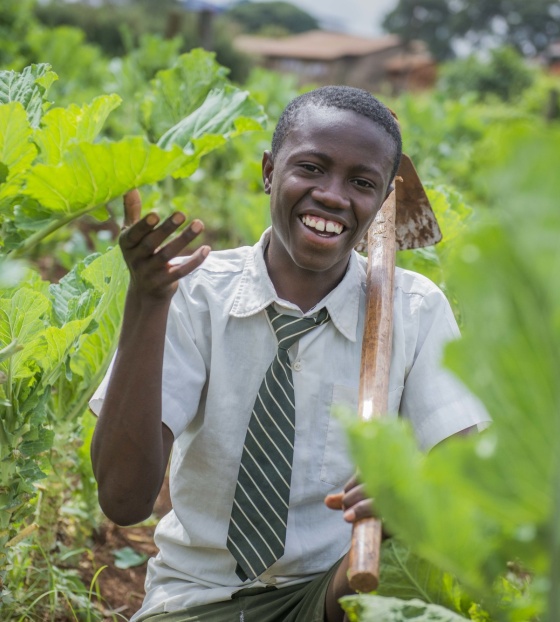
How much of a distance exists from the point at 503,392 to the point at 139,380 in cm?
86

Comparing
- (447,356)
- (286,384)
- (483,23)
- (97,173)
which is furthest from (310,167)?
(483,23)

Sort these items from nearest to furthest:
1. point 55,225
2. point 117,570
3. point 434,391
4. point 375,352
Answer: point 55,225, point 375,352, point 434,391, point 117,570

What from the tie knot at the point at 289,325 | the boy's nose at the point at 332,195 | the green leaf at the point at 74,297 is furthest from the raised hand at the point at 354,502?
the green leaf at the point at 74,297

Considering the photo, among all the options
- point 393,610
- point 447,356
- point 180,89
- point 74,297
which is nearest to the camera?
point 447,356

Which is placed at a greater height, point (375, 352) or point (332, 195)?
point (332, 195)

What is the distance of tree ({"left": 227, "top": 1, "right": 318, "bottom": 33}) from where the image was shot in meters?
93.8

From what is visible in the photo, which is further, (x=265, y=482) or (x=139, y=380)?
(x=265, y=482)

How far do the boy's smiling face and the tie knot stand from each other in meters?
0.12

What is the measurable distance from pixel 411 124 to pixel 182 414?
6.15 metres

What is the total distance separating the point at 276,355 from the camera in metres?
2.00

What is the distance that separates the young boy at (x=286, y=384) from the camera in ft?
6.40

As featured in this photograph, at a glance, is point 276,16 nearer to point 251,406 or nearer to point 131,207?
point 251,406

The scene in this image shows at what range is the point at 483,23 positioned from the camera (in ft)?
265

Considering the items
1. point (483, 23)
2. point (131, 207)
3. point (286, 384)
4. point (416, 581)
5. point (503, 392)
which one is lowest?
point (416, 581)
